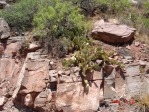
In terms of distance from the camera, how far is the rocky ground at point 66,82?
690 centimetres

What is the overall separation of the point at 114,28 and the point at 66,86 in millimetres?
2467

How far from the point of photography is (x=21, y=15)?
9.06 metres

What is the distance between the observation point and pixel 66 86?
7000 mm

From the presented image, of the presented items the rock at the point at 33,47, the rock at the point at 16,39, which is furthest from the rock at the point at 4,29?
the rock at the point at 33,47

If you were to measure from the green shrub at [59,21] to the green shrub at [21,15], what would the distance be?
769mm

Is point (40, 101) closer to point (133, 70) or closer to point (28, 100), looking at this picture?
point (28, 100)

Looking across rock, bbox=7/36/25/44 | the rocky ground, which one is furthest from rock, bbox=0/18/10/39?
the rocky ground

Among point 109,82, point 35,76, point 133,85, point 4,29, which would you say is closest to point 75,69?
point 109,82

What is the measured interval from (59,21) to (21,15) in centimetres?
149

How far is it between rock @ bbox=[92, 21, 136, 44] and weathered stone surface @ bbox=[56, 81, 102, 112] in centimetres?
179

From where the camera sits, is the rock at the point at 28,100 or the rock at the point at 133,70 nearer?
the rock at the point at 28,100

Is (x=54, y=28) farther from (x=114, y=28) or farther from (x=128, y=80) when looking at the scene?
(x=128, y=80)

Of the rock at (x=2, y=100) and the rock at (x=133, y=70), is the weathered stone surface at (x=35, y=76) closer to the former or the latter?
the rock at (x=2, y=100)

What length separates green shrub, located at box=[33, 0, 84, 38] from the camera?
26.7 feet
